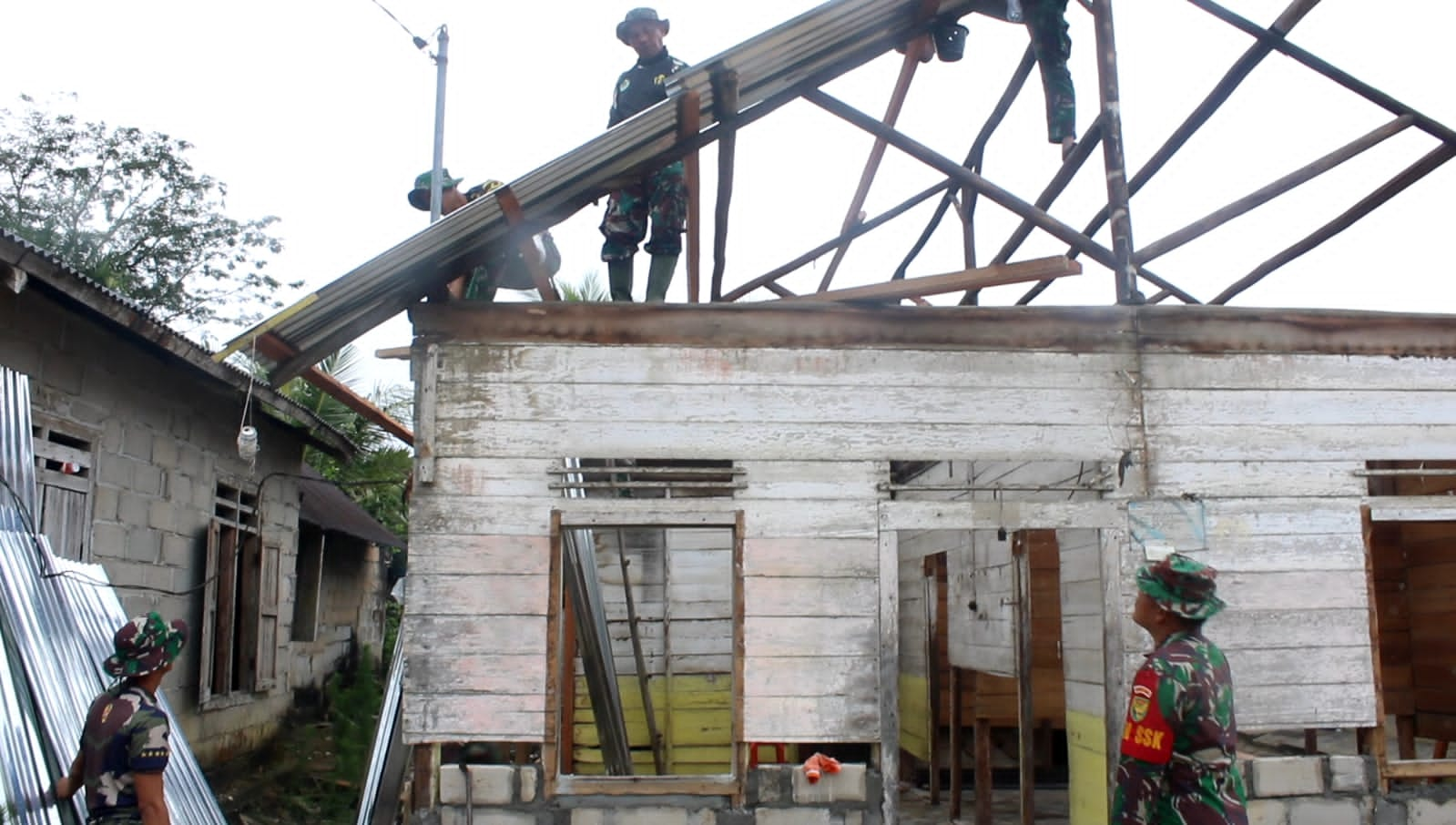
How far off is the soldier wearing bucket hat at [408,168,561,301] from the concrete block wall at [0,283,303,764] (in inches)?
89.6

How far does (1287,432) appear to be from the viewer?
20.2 ft

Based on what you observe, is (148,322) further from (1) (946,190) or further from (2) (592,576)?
(1) (946,190)

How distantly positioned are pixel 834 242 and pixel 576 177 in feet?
8.70

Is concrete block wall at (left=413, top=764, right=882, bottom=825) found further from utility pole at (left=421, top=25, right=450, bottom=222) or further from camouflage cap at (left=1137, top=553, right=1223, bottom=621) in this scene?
utility pole at (left=421, top=25, right=450, bottom=222)

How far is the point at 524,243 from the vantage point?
5949mm

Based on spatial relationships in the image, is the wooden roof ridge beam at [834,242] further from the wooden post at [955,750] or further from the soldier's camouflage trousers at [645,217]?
the wooden post at [955,750]

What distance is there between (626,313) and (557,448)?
73cm

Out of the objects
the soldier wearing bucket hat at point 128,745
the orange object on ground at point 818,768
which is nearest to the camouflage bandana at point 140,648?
the soldier wearing bucket hat at point 128,745

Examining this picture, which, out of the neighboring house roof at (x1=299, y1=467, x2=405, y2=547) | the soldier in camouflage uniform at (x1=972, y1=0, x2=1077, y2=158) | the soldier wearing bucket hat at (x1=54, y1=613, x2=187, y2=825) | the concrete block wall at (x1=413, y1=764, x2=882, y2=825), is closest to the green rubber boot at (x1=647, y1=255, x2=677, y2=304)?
the soldier in camouflage uniform at (x1=972, y1=0, x2=1077, y2=158)

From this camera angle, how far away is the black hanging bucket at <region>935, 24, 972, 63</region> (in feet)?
21.4

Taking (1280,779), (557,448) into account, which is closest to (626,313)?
(557,448)

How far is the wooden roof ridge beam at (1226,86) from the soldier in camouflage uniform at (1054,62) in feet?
1.71

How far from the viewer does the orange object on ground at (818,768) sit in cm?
559

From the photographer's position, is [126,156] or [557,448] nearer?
[557,448]
